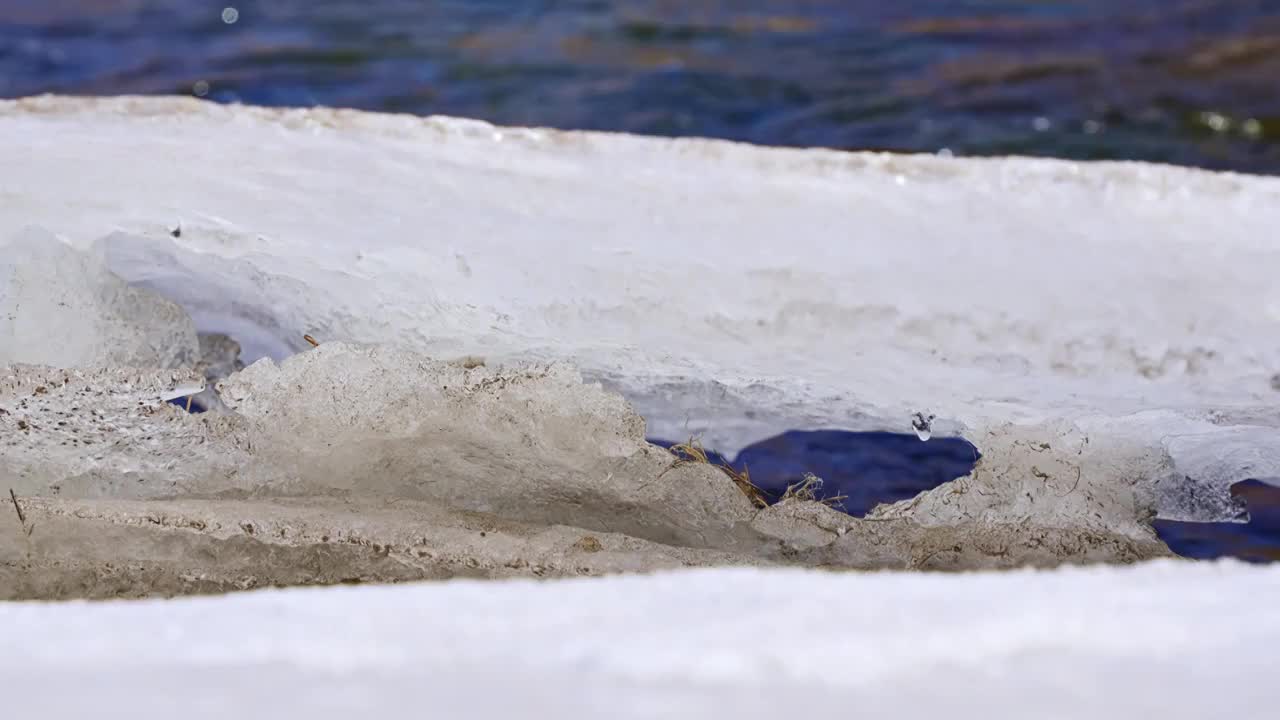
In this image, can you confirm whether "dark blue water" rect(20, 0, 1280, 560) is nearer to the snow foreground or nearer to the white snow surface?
the white snow surface

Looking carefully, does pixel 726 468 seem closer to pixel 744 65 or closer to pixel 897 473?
pixel 897 473

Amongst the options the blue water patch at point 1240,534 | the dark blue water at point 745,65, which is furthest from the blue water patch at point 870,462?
the dark blue water at point 745,65

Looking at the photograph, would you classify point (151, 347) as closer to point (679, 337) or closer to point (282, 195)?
point (282, 195)

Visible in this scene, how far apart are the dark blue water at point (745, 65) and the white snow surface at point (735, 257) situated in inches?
67.0

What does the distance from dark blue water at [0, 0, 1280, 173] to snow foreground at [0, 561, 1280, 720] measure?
197 cm

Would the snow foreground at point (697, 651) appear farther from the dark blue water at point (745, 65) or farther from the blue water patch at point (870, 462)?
the dark blue water at point (745, 65)

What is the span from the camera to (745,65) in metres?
2.48

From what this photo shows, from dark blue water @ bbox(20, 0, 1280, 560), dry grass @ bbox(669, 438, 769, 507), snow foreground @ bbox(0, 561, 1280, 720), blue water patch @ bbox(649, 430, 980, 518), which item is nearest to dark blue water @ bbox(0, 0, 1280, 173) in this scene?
dark blue water @ bbox(20, 0, 1280, 560)

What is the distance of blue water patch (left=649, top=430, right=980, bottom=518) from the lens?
1.28m

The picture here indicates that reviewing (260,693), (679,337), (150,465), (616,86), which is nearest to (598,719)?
(260,693)

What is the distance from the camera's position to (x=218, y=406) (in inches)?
29.5

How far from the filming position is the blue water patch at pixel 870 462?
128 centimetres

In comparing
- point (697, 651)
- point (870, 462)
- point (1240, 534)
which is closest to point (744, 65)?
point (870, 462)

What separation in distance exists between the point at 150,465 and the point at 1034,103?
2.23 m
